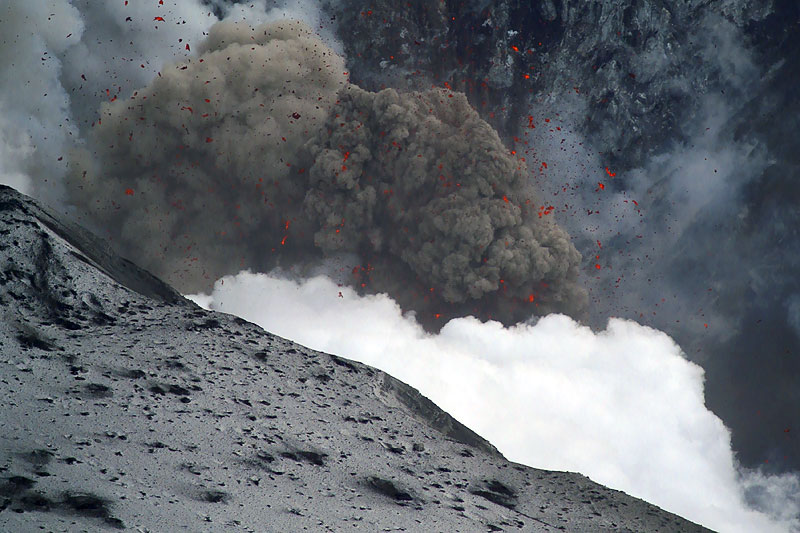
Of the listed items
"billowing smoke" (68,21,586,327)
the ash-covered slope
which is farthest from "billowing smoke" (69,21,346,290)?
the ash-covered slope

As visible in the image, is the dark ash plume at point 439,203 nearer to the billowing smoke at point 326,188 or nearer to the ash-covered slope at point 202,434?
the billowing smoke at point 326,188

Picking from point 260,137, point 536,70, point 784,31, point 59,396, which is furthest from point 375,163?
point 59,396

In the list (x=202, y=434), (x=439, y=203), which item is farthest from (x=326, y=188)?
(x=202, y=434)

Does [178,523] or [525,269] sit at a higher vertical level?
[525,269]

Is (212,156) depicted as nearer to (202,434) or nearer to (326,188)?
(326,188)

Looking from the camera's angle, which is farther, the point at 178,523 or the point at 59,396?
the point at 59,396

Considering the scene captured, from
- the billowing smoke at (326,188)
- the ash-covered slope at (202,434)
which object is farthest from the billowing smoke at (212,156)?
the ash-covered slope at (202,434)

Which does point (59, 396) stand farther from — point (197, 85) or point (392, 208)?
point (197, 85)
